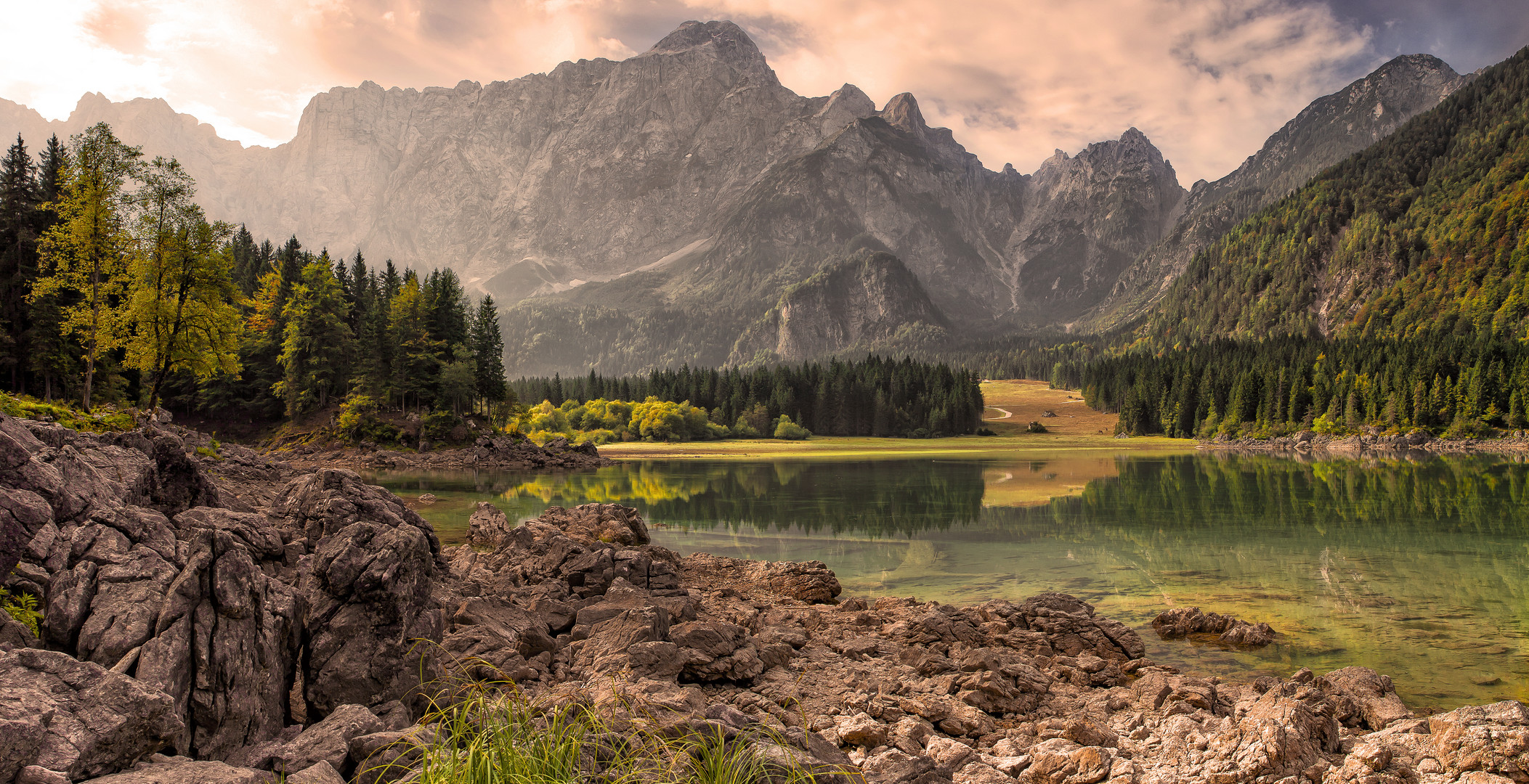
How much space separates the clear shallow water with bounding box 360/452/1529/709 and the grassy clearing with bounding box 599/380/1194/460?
38853 millimetres

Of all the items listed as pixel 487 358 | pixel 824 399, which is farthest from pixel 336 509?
pixel 824 399

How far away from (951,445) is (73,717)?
A: 12351cm

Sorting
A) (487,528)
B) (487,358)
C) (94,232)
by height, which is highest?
(94,232)

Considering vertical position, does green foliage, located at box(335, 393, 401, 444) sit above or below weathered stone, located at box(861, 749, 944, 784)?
above

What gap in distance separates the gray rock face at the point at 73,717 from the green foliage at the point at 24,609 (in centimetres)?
251

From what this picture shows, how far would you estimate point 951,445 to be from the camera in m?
123

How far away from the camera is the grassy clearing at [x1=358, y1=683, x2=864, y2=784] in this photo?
4.41 meters

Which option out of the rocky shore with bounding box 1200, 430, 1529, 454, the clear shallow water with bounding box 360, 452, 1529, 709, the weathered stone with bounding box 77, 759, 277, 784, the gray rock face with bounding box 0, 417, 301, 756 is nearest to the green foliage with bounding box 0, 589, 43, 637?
the gray rock face with bounding box 0, 417, 301, 756

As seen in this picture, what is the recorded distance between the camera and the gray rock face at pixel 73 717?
4582mm

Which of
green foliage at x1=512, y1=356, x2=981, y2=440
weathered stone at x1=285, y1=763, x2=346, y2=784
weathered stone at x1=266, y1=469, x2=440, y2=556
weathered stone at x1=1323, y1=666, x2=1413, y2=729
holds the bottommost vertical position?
weathered stone at x1=1323, y1=666, x2=1413, y2=729

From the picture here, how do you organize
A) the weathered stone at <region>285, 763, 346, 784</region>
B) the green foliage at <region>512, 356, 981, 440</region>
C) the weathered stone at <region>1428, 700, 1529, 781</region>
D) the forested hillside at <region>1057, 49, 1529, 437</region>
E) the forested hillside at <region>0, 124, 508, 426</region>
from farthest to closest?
1. the green foliage at <region>512, 356, 981, 440</region>
2. the forested hillside at <region>1057, 49, 1529, 437</region>
3. the forested hillside at <region>0, 124, 508, 426</region>
4. the weathered stone at <region>1428, 700, 1529, 781</region>
5. the weathered stone at <region>285, 763, 346, 784</region>

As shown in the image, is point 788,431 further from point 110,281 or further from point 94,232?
point 94,232

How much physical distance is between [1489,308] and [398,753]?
8219 inches

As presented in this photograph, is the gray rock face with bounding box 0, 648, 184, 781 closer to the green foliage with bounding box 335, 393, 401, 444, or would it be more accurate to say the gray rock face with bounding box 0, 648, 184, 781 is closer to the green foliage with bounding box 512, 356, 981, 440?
the green foliage with bounding box 335, 393, 401, 444
